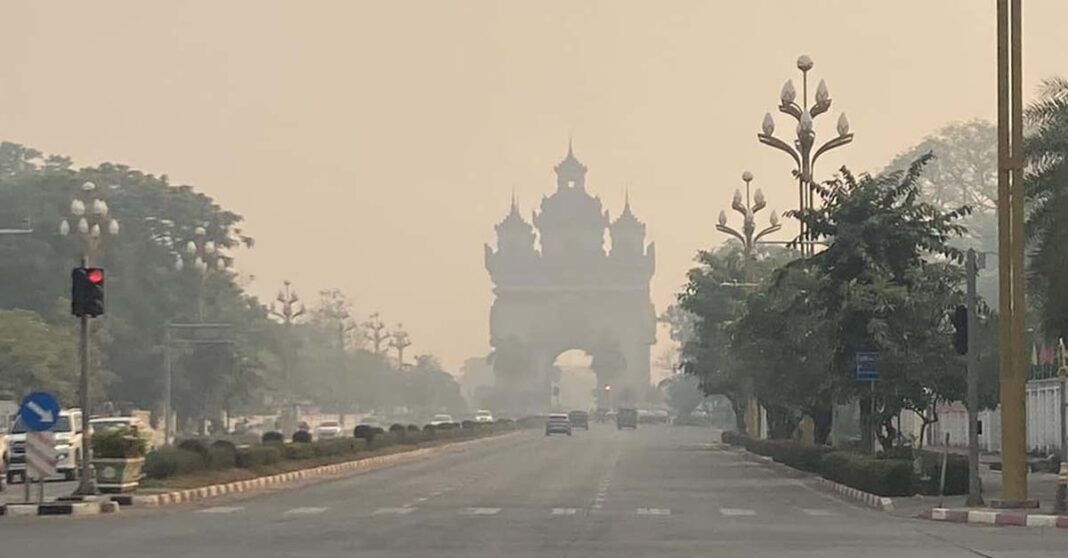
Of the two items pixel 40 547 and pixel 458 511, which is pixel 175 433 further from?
pixel 40 547

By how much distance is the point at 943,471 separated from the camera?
111ft

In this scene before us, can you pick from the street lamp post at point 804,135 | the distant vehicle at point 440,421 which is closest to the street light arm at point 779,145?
the street lamp post at point 804,135

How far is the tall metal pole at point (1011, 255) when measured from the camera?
101 feet

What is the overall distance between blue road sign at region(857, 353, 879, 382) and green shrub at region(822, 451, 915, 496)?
5.48ft

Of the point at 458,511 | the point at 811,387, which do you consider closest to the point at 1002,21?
the point at 458,511

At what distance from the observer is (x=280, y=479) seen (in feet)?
165

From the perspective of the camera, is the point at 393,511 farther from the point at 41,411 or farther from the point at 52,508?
the point at 41,411

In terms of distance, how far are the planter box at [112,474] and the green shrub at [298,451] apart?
17.7 metres

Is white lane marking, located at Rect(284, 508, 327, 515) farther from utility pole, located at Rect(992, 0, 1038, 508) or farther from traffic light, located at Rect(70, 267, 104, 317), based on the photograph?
utility pole, located at Rect(992, 0, 1038, 508)

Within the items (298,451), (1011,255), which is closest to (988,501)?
(1011,255)

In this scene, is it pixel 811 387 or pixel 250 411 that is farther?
pixel 250 411

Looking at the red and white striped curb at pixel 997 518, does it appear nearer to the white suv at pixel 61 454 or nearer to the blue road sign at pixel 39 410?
the blue road sign at pixel 39 410

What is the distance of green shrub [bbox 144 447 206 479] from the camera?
42.2 m

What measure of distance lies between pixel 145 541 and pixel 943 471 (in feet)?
47.2
